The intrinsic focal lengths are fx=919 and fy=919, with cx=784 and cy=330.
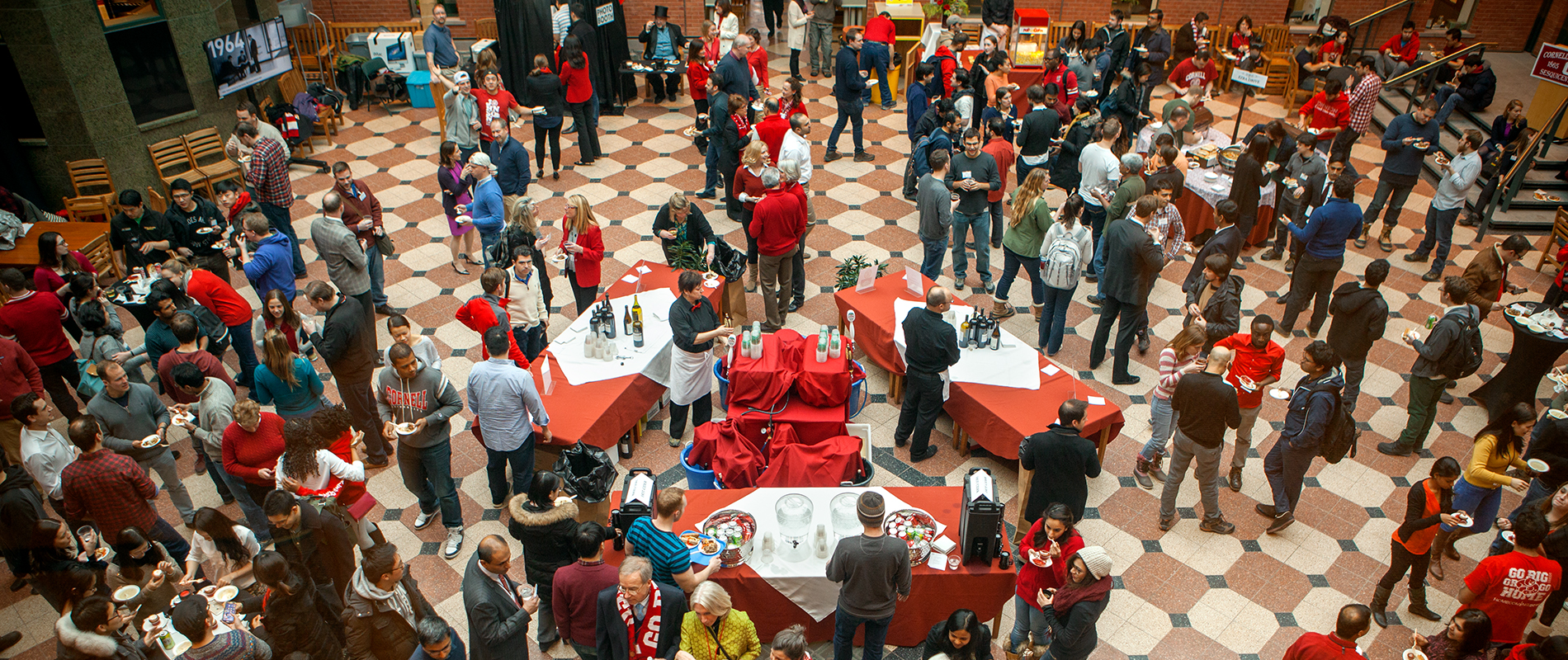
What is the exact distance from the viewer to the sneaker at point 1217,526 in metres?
6.12

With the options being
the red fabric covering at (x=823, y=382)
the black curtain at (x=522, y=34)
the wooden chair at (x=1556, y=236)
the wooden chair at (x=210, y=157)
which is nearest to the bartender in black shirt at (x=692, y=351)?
the red fabric covering at (x=823, y=382)

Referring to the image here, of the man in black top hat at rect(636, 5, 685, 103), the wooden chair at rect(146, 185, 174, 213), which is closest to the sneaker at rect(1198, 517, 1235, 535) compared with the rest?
the man in black top hat at rect(636, 5, 685, 103)

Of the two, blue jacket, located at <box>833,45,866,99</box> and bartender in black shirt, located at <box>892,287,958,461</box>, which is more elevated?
blue jacket, located at <box>833,45,866,99</box>

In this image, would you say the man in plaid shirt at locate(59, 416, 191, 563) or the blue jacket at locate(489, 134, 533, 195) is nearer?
the man in plaid shirt at locate(59, 416, 191, 563)

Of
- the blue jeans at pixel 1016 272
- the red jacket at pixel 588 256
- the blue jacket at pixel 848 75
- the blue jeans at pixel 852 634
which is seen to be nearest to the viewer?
the blue jeans at pixel 852 634

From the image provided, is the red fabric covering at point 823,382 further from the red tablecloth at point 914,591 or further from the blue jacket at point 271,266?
the blue jacket at point 271,266

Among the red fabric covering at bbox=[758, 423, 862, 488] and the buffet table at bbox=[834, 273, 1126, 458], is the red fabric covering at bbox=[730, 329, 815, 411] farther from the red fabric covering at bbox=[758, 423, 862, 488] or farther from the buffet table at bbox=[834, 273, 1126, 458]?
the buffet table at bbox=[834, 273, 1126, 458]

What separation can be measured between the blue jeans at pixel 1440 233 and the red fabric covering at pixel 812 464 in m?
6.84

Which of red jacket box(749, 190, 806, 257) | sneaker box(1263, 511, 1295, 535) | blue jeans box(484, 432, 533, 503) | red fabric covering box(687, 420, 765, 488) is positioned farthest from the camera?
red jacket box(749, 190, 806, 257)

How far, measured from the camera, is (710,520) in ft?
17.0

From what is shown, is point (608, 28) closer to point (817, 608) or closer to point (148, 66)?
point (148, 66)

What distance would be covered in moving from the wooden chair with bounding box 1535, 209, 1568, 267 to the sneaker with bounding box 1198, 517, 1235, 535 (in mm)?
5395

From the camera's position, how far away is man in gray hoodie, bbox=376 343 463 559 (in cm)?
545

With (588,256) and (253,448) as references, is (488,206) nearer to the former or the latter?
(588,256)
